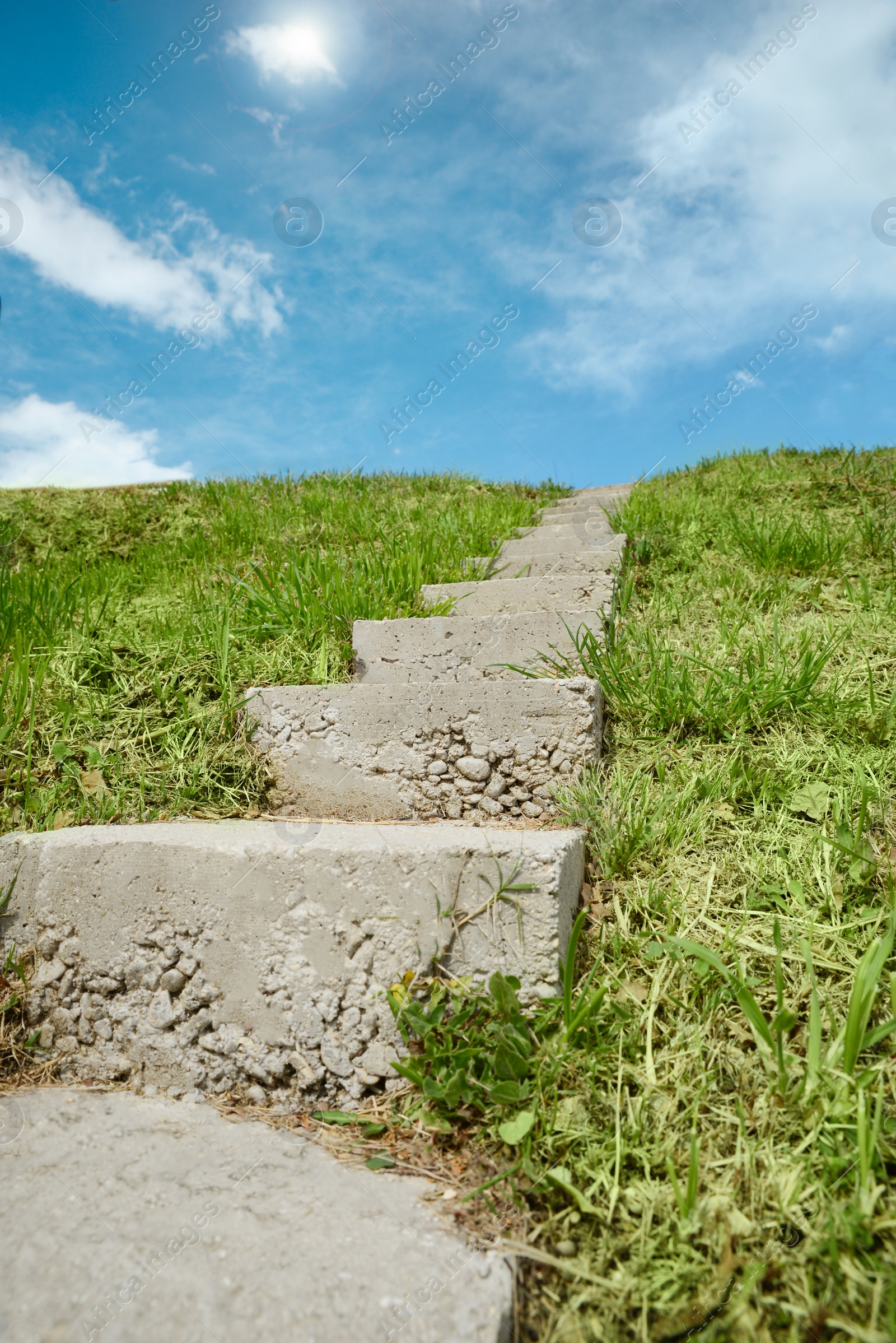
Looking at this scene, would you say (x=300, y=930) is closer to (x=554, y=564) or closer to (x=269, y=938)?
(x=269, y=938)

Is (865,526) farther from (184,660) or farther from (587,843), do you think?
(184,660)

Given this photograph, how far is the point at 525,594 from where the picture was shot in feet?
10.3

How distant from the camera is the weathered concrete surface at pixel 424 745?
201 centimetres

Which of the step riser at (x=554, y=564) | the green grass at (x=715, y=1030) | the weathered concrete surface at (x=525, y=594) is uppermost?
the step riser at (x=554, y=564)

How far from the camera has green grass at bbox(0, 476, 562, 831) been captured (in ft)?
7.03

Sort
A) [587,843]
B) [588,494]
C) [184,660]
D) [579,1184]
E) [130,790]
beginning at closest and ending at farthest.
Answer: [579,1184]
[587,843]
[130,790]
[184,660]
[588,494]

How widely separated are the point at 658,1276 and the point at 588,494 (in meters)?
6.95

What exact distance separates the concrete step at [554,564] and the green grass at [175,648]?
0.63 feet

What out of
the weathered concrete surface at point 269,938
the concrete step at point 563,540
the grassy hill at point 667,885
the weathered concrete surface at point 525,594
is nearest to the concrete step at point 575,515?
the concrete step at point 563,540

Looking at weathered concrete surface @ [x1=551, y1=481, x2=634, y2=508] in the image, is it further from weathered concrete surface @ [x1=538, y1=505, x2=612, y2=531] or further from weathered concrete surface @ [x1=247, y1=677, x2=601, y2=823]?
weathered concrete surface @ [x1=247, y1=677, x2=601, y2=823]

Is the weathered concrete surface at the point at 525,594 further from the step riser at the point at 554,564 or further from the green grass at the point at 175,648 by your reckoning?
the step riser at the point at 554,564

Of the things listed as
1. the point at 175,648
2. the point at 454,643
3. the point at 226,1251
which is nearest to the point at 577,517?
the point at 454,643

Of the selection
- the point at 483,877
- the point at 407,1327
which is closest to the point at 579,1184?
the point at 407,1327

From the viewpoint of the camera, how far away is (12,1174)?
121cm
